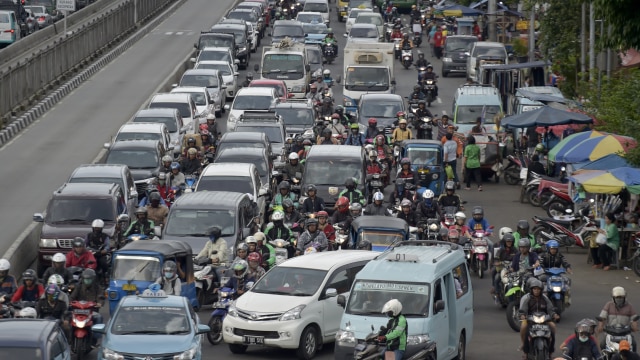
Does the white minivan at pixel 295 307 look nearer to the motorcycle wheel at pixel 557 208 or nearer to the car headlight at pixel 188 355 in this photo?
the car headlight at pixel 188 355

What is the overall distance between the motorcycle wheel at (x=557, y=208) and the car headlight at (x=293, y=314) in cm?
1335

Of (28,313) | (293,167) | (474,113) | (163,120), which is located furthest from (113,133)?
(28,313)

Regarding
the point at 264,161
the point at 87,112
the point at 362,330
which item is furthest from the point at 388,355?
the point at 87,112

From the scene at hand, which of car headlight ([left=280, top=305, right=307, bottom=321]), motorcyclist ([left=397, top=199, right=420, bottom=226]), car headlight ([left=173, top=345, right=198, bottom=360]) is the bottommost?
motorcyclist ([left=397, top=199, right=420, bottom=226])

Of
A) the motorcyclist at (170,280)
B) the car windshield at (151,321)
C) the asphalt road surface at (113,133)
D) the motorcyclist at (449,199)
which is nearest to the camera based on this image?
the car windshield at (151,321)

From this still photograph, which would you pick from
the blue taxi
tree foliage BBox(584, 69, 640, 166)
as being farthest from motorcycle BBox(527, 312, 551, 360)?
tree foliage BBox(584, 69, 640, 166)

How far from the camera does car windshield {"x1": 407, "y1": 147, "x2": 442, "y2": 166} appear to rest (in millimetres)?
37312

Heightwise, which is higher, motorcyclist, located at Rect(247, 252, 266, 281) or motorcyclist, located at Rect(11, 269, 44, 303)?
motorcyclist, located at Rect(11, 269, 44, 303)

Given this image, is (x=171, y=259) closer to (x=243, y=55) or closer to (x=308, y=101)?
(x=308, y=101)

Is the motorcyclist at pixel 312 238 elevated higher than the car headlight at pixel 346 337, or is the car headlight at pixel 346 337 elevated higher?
the car headlight at pixel 346 337

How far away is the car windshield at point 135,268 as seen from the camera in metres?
24.8

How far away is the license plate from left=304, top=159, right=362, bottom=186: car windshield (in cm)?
1165

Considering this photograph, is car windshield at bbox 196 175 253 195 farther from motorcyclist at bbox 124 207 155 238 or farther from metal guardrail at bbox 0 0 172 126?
metal guardrail at bbox 0 0 172 126

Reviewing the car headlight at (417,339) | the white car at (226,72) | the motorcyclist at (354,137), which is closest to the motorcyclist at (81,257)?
the car headlight at (417,339)
